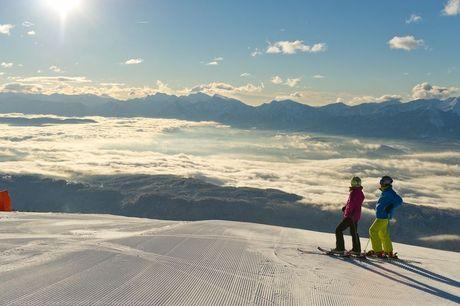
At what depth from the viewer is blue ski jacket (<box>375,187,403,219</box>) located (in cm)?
1158

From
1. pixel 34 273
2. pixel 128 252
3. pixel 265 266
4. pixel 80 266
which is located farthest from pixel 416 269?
pixel 34 273

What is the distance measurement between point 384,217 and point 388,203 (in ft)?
1.23

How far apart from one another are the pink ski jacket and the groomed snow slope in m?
1.45

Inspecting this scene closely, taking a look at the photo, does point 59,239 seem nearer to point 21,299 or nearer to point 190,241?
point 190,241

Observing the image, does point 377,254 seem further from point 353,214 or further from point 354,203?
point 354,203

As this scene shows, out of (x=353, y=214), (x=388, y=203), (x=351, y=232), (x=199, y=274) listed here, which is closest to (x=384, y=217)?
(x=388, y=203)

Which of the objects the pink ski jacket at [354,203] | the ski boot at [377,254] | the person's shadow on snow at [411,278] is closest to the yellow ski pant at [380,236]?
the ski boot at [377,254]

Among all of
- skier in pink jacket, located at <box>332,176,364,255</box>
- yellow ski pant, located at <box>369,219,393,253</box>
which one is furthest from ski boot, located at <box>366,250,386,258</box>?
skier in pink jacket, located at <box>332,176,364,255</box>

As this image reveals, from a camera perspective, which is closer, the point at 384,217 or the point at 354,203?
the point at 384,217

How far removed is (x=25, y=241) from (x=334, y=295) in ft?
24.6

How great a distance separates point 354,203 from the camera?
1207 cm

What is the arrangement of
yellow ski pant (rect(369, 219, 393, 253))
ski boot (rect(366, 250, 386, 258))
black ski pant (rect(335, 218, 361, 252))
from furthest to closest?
black ski pant (rect(335, 218, 361, 252)) → yellow ski pant (rect(369, 219, 393, 253)) → ski boot (rect(366, 250, 386, 258))

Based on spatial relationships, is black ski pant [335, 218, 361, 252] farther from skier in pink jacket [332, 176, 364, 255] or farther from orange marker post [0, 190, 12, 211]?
orange marker post [0, 190, 12, 211]

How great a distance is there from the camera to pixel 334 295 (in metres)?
7.49
